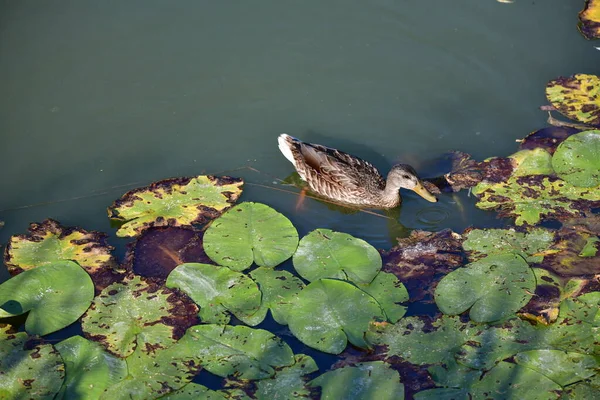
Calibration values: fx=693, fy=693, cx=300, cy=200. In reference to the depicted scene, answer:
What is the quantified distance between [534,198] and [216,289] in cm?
315

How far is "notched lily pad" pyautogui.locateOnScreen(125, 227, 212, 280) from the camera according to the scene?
614 cm

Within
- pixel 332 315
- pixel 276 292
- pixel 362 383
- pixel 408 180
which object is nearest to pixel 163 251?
pixel 276 292

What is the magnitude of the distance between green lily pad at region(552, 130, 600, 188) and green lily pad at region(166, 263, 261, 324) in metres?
3.30

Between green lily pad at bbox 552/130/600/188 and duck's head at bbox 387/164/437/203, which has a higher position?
green lily pad at bbox 552/130/600/188

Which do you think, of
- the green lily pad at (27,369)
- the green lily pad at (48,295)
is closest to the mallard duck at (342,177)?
the green lily pad at (48,295)

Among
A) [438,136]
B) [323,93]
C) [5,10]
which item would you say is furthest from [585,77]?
[5,10]

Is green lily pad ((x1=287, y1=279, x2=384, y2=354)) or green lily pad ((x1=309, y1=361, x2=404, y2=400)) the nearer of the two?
green lily pad ((x1=309, y1=361, x2=404, y2=400))

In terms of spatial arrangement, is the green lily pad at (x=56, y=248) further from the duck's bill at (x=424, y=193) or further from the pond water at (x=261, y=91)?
the duck's bill at (x=424, y=193)

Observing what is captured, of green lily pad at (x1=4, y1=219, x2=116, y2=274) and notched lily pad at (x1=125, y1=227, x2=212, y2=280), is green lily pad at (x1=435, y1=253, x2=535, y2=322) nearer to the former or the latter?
notched lily pad at (x1=125, y1=227, x2=212, y2=280)

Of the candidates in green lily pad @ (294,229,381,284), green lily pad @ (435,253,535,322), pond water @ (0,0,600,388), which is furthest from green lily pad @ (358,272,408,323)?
pond water @ (0,0,600,388)

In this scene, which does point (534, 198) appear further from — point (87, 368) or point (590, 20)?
point (87, 368)

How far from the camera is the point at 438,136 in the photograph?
24.8 feet

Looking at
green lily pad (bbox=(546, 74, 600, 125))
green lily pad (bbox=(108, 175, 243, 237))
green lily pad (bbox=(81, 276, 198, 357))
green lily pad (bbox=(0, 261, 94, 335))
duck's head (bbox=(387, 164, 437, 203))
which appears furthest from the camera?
green lily pad (bbox=(546, 74, 600, 125))

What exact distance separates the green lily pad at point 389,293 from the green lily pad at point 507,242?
2.47 ft
